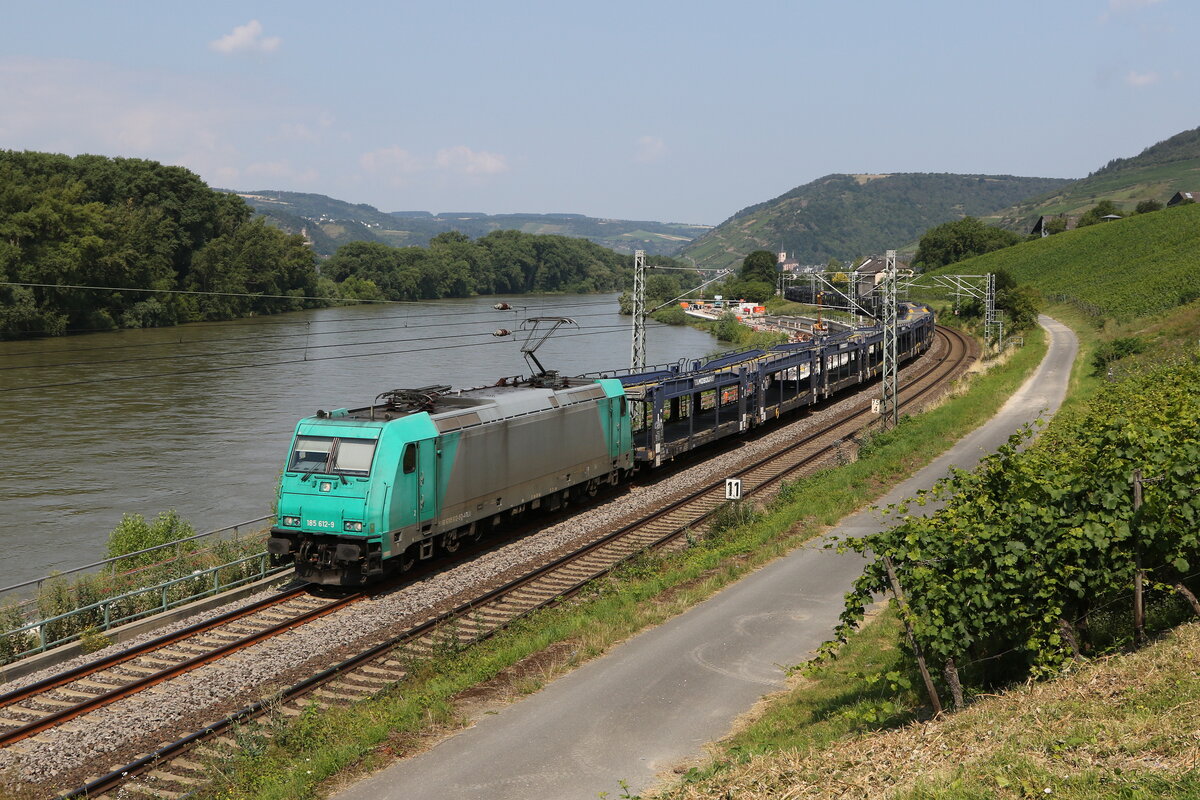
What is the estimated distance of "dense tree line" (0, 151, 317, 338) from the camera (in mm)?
71250

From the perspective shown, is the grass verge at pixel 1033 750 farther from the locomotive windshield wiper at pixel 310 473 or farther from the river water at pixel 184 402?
the river water at pixel 184 402

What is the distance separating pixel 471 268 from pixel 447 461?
391 feet

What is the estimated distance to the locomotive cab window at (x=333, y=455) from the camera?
19263mm

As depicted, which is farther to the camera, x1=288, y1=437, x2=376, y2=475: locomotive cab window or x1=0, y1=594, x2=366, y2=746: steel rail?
x1=288, y1=437, x2=376, y2=475: locomotive cab window

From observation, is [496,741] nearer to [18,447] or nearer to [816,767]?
[816,767]

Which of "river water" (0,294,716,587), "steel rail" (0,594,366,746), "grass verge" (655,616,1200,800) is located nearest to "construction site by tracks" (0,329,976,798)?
"steel rail" (0,594,366,746)

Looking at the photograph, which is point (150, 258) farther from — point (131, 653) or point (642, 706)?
point (642, 706)

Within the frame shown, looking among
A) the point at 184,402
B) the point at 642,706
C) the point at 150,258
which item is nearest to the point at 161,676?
the point at 642,706

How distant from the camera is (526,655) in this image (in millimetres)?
15172

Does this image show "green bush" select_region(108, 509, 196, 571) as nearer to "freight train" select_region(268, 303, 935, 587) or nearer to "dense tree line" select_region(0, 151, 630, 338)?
"freight train" select_region(268, 303, 935, 587)

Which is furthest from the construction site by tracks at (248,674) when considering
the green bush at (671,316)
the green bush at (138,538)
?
the green bush at (671,316)

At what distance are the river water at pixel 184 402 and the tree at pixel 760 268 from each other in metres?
61.0

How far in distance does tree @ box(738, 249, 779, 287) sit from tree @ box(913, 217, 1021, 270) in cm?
2738

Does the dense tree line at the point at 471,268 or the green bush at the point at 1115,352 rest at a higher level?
the dense tree line at the point at 471,268
